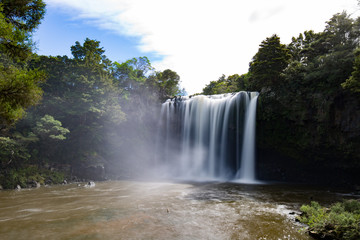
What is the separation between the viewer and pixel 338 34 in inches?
713

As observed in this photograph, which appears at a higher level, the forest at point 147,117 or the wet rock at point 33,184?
the forest at point 147,117

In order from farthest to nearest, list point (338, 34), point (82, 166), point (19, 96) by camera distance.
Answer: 1. point (82, 166)
2. point (338, 34)
3. point (19, 96)

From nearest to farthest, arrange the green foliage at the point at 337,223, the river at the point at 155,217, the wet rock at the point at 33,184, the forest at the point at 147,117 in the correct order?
the green foliage at the point at 337,223, the river at the point at 155,217, the forest at the point at 147,117, the wet rock at the point at 33,184

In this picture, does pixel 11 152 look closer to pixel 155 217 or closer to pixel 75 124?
pixel 75 124

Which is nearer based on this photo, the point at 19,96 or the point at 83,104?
the point at 19,96

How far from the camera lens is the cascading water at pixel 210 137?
2107 centimetres

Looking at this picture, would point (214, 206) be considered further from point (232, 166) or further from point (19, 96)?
point (232, 166)

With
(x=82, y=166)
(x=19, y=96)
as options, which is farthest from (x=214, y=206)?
(x=82, y=166)

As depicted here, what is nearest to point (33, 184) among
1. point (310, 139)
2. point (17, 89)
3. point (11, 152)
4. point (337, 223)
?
Result: point (11, 152)

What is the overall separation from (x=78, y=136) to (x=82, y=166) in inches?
150

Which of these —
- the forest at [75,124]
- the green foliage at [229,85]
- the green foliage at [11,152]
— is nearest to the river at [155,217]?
the green foliage at [11,152]

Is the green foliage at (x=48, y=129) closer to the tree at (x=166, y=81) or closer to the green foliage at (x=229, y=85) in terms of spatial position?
the tree at (x=166, y=81)

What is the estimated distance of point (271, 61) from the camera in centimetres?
1886

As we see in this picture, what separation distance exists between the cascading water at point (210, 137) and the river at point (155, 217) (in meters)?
8.51
